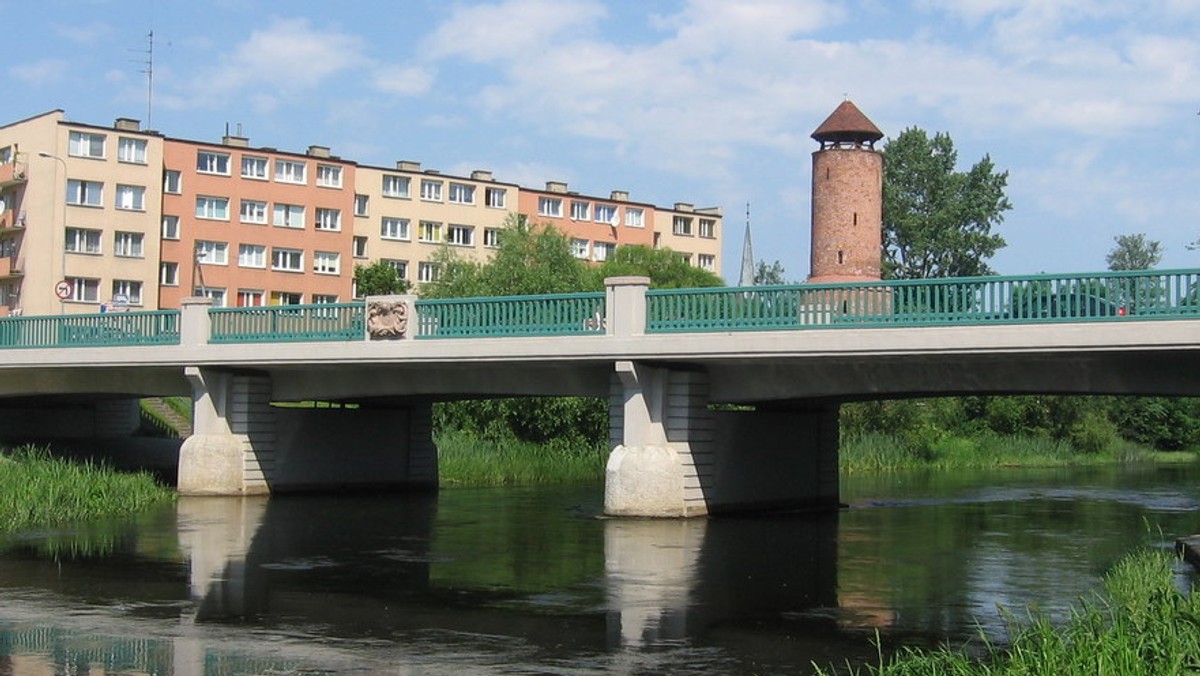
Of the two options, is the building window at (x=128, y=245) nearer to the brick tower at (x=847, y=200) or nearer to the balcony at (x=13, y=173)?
the balcony at (x=13, y=173)

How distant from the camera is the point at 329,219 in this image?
8850 centimetres

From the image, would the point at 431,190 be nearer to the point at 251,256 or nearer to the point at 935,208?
the point at 251,256

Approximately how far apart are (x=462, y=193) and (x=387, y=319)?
206 feet

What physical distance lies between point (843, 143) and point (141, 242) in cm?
3583

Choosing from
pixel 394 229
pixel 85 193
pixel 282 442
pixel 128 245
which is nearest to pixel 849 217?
pixel 394 229

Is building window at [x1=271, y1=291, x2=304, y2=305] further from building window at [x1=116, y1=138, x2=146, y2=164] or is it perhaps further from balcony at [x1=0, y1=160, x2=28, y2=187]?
balcony at [x1=0, y1=160, x2=28, y2=187]

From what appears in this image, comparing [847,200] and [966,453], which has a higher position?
→ [847,200]

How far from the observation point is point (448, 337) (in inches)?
1302

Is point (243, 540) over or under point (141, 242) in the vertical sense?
under

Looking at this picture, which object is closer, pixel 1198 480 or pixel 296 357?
pixel 296 357

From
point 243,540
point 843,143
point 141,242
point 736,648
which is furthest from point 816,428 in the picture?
point 141,242

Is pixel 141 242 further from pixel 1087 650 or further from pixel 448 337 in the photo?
pixel 1087 650

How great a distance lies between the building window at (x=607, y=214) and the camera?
105 m

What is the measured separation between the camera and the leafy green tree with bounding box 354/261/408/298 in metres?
77.0
